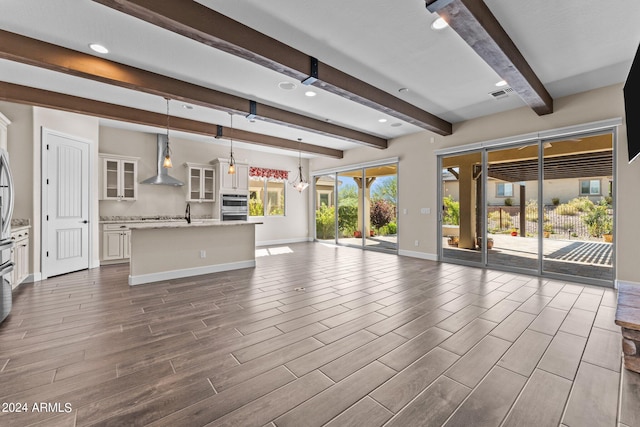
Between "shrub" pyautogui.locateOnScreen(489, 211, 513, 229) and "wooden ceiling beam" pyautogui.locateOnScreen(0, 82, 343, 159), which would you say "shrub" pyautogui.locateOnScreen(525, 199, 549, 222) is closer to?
"shrub" pyautogui.locateOnScreen(489, 211, 513, 229)

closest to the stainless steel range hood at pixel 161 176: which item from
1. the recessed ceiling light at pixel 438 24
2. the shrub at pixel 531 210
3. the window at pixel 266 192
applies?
the window at pixel 266 192

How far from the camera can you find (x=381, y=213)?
7.94 meters

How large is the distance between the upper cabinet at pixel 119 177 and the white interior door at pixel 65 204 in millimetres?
688

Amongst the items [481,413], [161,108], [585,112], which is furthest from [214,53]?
[585,112]

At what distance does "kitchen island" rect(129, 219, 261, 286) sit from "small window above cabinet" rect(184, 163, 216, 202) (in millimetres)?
2413

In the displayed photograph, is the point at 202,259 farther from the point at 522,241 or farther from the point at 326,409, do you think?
the point at 522,241

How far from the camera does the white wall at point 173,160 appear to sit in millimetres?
6191

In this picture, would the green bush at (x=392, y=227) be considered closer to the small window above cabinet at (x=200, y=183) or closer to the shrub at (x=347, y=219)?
the shrub at (x=347, y=219)

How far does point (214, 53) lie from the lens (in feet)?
10.4

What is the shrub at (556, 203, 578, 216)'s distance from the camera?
4519 mm

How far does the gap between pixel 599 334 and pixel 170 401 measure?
3581 mm

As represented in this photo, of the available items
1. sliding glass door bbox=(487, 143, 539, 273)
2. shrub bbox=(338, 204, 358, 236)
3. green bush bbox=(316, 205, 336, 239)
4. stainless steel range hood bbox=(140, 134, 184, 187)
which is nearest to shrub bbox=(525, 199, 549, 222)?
sliding glass door bbox=(487, 143, 539, 273)

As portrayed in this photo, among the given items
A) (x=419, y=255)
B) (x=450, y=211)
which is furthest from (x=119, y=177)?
(x=450, y=211)

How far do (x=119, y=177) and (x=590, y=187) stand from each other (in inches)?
347
